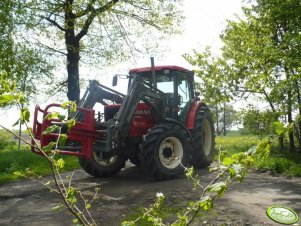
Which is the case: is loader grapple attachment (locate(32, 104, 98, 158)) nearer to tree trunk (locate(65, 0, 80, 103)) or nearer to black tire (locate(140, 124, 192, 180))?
black tire (locate(140, 124, 192, 180))

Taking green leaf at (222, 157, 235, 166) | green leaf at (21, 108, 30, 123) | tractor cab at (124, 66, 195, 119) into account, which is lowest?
green leaf at (222, 157, 235, 166)

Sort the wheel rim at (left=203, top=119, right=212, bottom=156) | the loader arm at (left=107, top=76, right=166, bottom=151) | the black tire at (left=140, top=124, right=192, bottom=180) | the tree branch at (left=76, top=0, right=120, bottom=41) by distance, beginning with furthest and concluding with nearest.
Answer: the tree branch at (left=76, top=0, right=120, bottom=41)
the wheel rim at (left=203, top=119, right=212, bottom=156)
the black tire at (left=140, top=124, right=192, bottom=180)
the loader arm at (left=107, top=76, right=166, bottom=151)

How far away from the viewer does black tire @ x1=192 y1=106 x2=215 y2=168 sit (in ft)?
28.0

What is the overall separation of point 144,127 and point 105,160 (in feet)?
4.16

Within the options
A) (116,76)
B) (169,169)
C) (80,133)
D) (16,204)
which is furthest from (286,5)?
(16,204)

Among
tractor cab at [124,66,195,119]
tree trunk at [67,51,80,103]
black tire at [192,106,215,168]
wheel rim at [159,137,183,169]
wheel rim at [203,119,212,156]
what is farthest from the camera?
tree trunk at [67,51,80,103]

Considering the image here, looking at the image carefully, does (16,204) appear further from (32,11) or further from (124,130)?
(32,11)

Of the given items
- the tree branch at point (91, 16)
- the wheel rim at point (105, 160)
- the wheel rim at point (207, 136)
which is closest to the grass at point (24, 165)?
the wheel rim at point (105, 160)

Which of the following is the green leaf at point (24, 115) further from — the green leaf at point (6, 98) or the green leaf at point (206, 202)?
the green leaf at point (206, 202)

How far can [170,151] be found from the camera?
7.41 meters

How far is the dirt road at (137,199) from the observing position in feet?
14.3

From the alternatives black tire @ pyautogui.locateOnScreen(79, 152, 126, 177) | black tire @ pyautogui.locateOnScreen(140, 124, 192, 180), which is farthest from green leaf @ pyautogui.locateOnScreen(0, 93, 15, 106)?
black tire @ pyautogui.locateOnScreen(79, 152, 126, 177)

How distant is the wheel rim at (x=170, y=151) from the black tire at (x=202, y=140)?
1.10 meters

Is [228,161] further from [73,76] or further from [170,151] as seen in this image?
[73,76]
